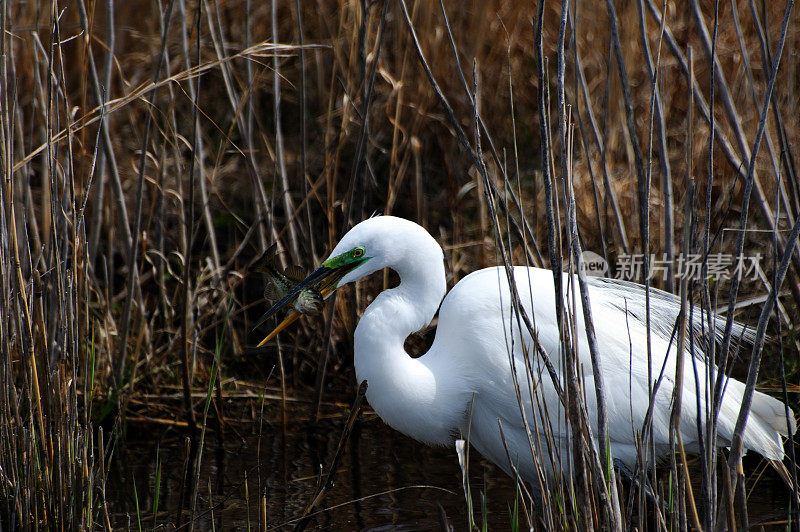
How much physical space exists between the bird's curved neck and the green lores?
12cm

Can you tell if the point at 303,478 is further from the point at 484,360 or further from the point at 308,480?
the point at 484,360

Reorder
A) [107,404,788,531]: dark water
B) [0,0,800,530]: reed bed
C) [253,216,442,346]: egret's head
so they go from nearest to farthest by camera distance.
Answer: [0,0,800,530]: reed bed, [253,216,442,346]: egret's head, [107,404,788,531]: dark water

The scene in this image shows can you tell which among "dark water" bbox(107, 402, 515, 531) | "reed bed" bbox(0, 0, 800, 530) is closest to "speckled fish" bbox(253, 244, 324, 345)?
"reed bed" bbox(0, 0, 800, 530)

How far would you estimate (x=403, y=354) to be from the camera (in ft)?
8.11

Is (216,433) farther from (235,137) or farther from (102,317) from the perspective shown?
(235,137)

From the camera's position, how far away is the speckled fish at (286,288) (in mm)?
2355

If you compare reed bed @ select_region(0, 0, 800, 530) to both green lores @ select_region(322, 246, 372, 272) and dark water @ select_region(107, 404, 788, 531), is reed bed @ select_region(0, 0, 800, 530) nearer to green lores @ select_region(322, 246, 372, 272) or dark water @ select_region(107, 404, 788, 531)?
dark water @ select_region(107, 404, 788, 531)

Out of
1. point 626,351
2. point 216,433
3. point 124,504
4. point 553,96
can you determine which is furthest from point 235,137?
point 626,351

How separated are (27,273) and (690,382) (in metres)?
2.02

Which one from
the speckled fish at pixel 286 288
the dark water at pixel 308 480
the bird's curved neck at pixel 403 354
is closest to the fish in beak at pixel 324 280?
the speckled fish at pixel 286 288

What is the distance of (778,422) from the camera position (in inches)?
93.8

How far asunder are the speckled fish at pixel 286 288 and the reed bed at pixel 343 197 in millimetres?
381

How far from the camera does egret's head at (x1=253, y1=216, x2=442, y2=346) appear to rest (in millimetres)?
2348

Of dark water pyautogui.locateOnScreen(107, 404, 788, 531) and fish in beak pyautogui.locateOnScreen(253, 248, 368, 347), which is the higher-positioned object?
fish in beak pyautogui.locateOnScreen(253, 248, 368, 347)
